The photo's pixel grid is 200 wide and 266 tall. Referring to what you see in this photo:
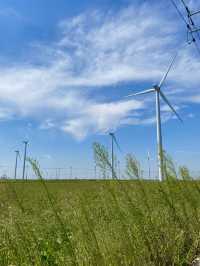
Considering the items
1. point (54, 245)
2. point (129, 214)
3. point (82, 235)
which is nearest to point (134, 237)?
point (129, 214)

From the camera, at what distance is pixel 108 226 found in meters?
5.54

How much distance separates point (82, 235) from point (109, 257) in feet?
1.42

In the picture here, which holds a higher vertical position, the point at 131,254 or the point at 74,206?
the point at 74,206

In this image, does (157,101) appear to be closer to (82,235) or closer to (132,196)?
(132,196)

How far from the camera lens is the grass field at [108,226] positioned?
376cm

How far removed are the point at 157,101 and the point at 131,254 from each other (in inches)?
782

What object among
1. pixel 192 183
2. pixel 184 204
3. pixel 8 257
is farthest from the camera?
pixel 192 183

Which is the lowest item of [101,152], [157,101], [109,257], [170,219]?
[109,257]

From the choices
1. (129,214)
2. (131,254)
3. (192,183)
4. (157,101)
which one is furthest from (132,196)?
(157,101)

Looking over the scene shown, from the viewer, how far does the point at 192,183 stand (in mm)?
8359

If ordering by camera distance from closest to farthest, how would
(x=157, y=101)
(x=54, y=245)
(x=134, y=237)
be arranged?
1. (x=134, y=237)
2. (x=54, y=245)
3. (x=157, y=101)

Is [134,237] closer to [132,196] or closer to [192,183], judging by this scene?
[132,196]

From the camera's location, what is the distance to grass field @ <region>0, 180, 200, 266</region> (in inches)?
148

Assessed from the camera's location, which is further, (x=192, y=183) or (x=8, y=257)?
(x=192, y=183)
